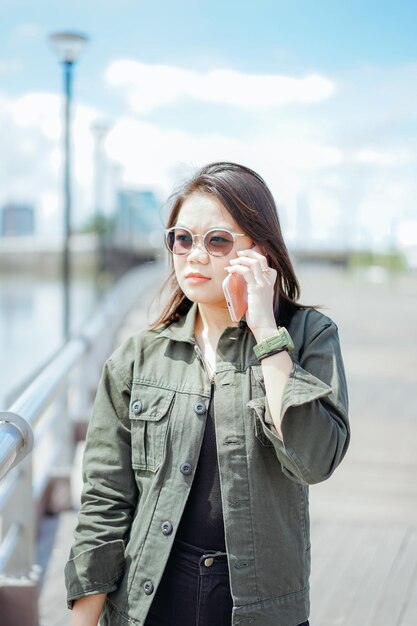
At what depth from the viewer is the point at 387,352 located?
12266 millimetres

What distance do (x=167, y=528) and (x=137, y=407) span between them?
0.70ft

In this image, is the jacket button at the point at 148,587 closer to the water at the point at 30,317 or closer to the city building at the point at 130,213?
the water at the point at 30,317

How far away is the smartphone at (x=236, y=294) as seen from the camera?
147 cm

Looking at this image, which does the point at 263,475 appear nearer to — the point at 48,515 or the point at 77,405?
the point at 48,515

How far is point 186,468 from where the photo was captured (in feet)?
4.80

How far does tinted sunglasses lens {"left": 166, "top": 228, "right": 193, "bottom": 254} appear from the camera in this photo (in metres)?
1.54

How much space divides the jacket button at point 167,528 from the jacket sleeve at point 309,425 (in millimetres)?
207

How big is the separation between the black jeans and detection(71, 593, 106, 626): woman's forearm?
0.42 ft

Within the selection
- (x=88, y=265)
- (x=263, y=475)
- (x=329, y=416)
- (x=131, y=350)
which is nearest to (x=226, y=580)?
(x=263, y=475)

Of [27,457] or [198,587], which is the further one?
[27,457]

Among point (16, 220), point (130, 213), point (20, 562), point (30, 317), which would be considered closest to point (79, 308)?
point (16, 220)

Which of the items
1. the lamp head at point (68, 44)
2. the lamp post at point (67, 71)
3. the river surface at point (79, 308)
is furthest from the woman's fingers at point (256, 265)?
the river surface at point (79, 308)

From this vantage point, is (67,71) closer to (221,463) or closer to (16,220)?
(221,463)

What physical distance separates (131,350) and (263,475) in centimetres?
33
